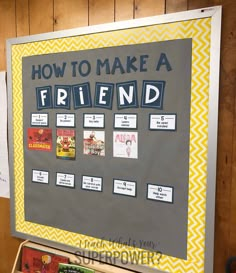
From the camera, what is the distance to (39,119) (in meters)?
1.58

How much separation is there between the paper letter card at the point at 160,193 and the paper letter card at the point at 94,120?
40 cm

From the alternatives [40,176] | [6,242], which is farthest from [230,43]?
[6,242]

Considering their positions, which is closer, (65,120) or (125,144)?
(125,144)

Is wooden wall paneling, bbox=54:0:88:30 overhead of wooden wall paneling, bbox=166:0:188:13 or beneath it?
overhead

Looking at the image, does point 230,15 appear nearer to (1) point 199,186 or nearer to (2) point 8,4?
(1) point 199,186

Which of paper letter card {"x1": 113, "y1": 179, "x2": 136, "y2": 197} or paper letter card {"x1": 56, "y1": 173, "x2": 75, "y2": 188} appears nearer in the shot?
paper letter card {"x1": 113, "y1": 179, "x2": 136, "y2": 197}

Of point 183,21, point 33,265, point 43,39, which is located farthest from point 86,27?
point 33,265

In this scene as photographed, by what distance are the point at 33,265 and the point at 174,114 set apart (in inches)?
49.1

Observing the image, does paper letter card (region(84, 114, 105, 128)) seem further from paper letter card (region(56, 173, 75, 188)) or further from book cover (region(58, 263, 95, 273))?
book cover (region(58, 263, 95, 273))

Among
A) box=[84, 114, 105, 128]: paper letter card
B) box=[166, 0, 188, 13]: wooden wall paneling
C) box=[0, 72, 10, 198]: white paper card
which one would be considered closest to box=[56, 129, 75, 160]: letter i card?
box=[84, 114, 105, 128]: paper letter card

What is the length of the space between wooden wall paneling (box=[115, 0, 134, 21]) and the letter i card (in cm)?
65

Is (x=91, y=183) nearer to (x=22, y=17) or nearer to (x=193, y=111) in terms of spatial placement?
(x=193, y=111)

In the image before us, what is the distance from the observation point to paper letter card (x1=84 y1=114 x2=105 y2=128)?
1.39 meters

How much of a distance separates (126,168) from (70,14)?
2.96 ft
